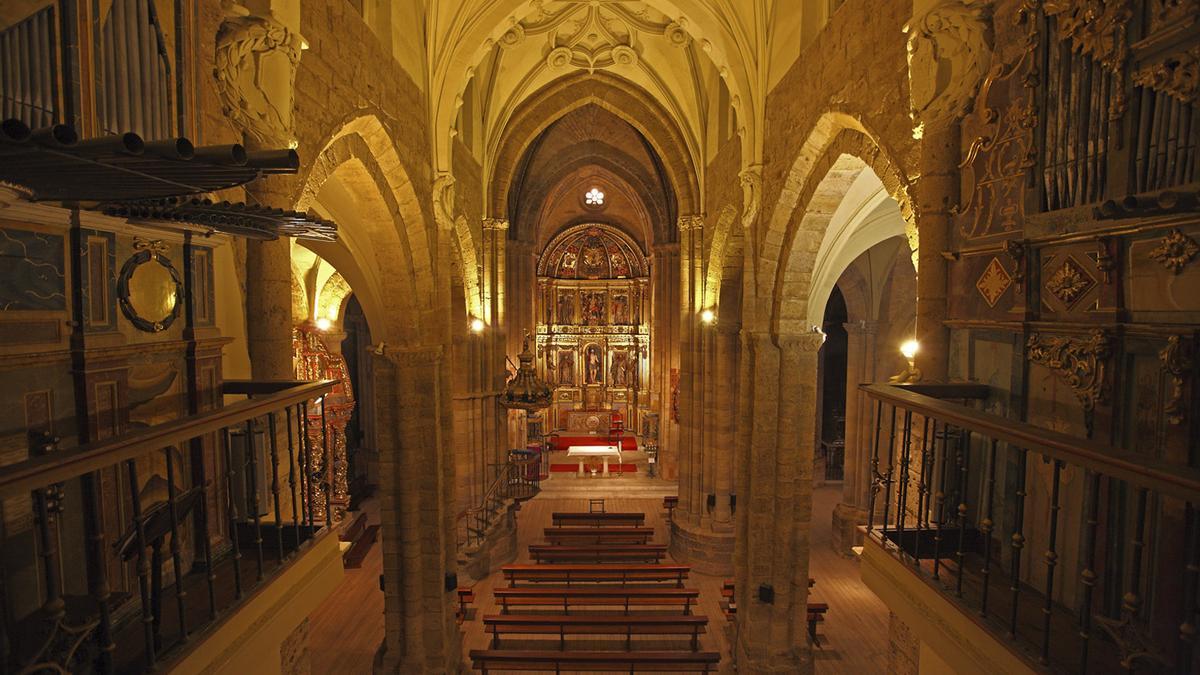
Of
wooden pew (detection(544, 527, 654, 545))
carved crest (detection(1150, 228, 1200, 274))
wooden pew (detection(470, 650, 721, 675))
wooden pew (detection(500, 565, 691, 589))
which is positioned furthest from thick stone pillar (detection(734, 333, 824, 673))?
carved crest (detection(1150, 228, 1200, 274))

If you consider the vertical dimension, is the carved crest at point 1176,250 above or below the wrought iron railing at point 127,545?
above

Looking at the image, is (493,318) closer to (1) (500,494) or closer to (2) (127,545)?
(1) (500,494)

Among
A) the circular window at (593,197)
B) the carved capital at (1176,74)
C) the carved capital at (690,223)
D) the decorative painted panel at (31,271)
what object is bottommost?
the decorative painted panel at (31,271)

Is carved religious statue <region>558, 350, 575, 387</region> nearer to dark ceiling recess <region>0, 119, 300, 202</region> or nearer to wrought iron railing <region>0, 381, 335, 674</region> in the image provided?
wrought iron railing <region>0, 381, 335, 674</region>

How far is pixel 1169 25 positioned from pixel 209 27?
508 cm

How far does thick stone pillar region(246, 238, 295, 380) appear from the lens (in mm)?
4141

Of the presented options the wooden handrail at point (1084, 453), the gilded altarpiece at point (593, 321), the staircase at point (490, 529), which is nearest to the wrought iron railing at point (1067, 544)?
the wooden handrail at point (1084, 453)

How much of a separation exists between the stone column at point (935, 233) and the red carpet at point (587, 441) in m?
18.6

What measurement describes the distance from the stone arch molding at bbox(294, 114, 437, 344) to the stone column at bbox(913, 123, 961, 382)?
5217 mm

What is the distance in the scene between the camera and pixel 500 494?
14516mm

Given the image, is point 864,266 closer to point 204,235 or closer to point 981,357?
point 981,357

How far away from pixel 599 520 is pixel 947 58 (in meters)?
12.7

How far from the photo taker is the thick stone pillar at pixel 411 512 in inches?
319

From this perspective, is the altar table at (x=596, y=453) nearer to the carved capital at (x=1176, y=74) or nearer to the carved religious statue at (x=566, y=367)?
the carved religious statue at (x=566, y=367)
